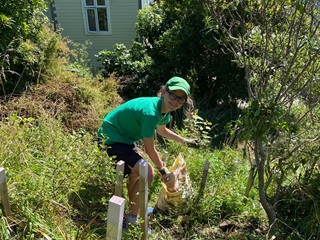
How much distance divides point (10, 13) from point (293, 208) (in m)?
4.70

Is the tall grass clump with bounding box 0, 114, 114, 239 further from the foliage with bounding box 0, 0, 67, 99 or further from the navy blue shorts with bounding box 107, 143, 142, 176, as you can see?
the foliage with bounding box 0, 0, 67, 99

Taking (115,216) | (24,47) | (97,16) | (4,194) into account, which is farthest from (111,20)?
(115,216)

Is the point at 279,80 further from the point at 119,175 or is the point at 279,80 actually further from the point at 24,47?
the point at 24,47

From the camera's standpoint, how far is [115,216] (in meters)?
1.51

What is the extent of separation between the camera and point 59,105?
15.8 ft

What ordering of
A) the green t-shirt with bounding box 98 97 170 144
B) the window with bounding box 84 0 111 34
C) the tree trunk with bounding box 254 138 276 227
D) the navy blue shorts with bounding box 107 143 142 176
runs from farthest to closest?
1. the window with bounding box 84 0 111 34
2. the navy blue shorts with bounding box 107 143 142 176
3. the green t-shirt with bounding box 98 97 170 144
4. the tree trunk with bounding box 254 138 276 227

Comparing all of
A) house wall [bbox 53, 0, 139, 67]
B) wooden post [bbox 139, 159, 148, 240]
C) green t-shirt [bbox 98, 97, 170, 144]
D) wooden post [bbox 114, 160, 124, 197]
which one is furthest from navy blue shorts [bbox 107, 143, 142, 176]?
house wall [bbox 53, 0, 139, 67]

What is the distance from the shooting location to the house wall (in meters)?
10.4

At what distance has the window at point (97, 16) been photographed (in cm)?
1055

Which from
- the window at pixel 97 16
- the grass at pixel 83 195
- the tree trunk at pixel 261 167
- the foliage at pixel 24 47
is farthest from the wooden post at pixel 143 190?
the window at pixel 97 16

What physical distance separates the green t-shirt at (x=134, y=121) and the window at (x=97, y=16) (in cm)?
880

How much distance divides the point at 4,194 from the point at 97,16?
32.4ft

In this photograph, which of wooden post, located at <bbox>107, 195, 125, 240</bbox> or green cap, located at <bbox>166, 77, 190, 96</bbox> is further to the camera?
green cap, located at <bbox>166, 77, 190, 96</bbox>

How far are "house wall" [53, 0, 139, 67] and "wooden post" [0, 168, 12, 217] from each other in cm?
934
